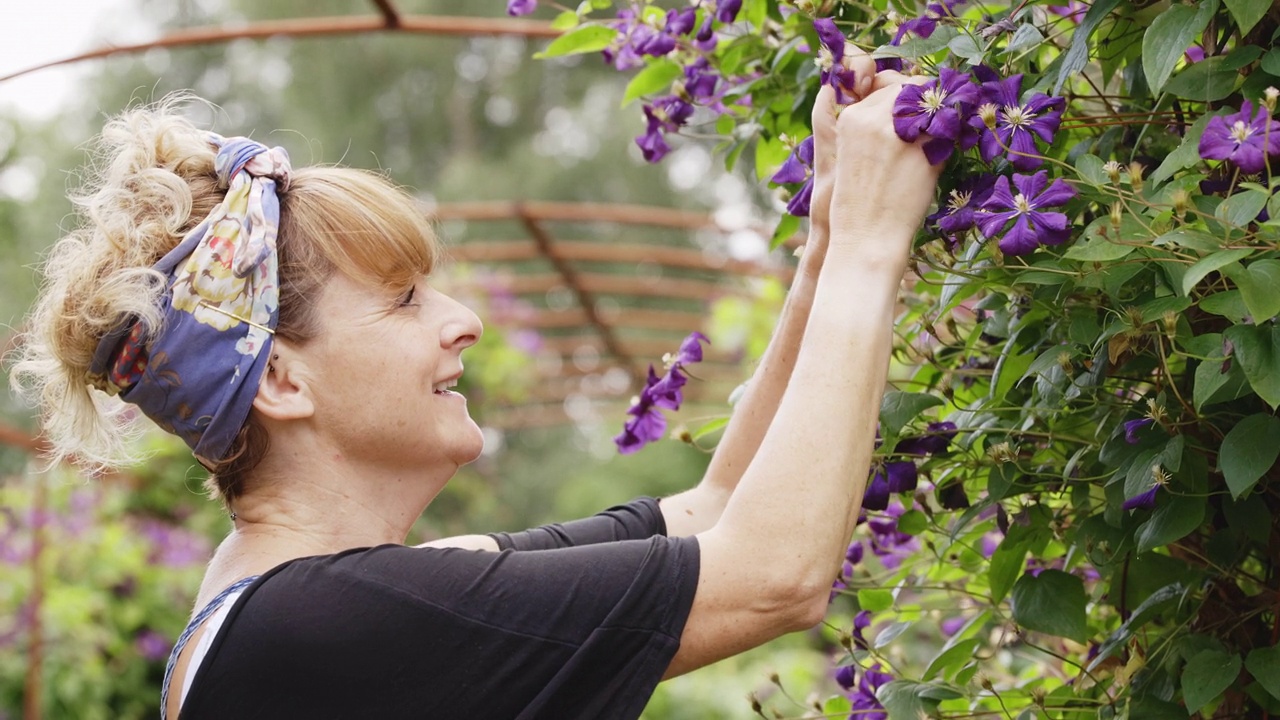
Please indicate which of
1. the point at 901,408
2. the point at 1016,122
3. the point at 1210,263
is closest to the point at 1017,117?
the point at 1016,122

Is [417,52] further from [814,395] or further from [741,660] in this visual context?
[814,395]

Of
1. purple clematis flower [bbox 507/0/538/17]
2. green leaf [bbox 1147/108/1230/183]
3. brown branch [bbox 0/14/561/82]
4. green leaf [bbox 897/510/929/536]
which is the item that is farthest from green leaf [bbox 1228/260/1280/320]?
brown branch [bbox 0/14/561/82]

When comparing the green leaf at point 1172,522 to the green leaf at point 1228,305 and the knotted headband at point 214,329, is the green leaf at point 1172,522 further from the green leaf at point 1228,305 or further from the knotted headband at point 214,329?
the knotted headband at point 214,329

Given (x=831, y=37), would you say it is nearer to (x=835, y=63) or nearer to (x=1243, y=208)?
(x=835, y=63)

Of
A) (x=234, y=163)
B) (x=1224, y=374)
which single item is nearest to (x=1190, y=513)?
(x=1224, y=374)

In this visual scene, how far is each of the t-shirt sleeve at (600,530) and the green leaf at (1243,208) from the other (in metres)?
0.91

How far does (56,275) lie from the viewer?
5.23ft

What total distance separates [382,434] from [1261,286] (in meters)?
0.90

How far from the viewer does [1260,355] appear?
1068 millimetres

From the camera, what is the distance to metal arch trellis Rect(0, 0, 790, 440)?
316 centimetres

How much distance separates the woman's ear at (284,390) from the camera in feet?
4.82

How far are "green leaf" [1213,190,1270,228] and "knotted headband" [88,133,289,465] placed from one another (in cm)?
97

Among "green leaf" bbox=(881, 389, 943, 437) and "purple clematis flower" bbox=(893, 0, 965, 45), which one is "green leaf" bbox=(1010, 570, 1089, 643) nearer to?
"green leaf" bbox=(881, 389, 943, 437)

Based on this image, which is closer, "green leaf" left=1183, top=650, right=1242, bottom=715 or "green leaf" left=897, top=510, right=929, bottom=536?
"green leaf" left=1183, top=650, right=1242, bottom=715
